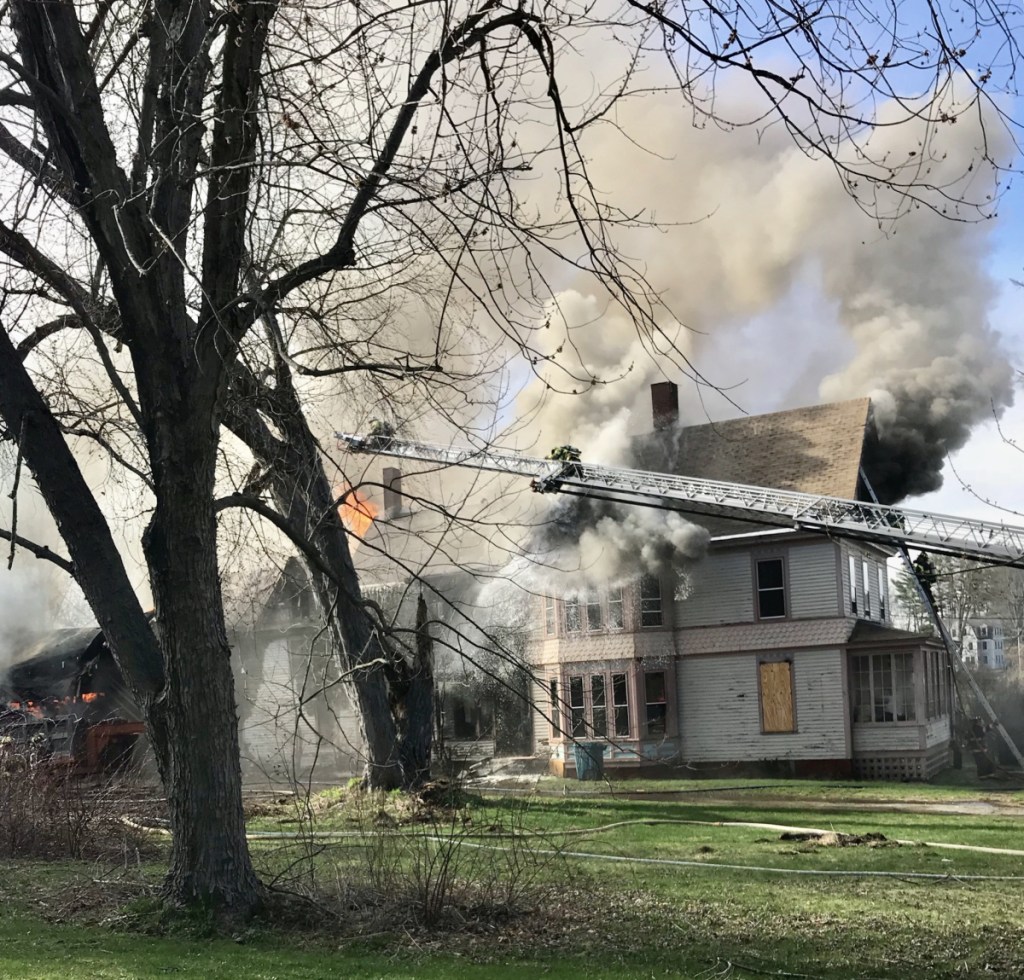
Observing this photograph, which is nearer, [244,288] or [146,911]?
[146,911]

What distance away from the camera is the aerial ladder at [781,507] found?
21.6 m

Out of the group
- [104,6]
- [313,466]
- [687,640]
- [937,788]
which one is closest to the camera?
[104,6]

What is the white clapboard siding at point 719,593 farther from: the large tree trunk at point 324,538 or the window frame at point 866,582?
the large tree trunk at point 324,538

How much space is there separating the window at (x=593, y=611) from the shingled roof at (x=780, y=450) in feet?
12.8

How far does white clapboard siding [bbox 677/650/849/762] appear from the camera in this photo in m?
26.1

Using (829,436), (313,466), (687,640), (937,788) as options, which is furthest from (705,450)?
(313,466)

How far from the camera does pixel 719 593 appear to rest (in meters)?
27.5

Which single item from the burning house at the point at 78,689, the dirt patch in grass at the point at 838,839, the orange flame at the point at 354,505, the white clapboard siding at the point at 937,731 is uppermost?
the orange flame at the point at 354,505

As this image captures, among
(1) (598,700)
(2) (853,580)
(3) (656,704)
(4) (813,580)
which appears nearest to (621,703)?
(1) (598,700)

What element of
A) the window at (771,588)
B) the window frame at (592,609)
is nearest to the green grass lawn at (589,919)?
the window at (771,588)

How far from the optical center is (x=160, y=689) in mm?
7805

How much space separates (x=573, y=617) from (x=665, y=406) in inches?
263

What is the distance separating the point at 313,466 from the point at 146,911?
504cm

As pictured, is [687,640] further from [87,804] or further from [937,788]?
[87,804]
